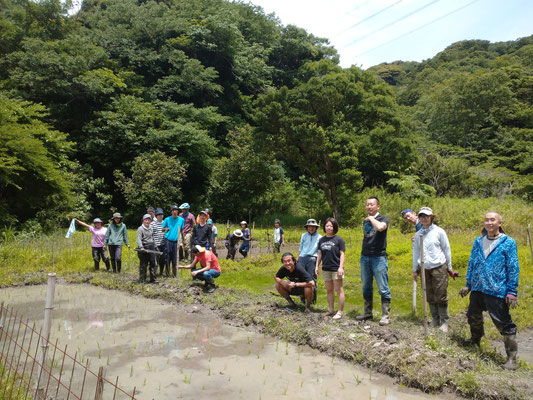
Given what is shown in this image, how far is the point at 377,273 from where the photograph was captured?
6.20 meters

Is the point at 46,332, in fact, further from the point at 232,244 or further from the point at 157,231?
the point at 232,244

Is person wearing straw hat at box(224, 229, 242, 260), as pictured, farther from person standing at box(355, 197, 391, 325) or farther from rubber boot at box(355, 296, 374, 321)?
person standing at box(355, 197, 391, 325)

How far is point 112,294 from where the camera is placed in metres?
9.18

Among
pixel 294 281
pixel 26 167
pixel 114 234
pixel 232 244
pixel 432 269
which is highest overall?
pixel 26 167

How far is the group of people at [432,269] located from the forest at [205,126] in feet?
50.6

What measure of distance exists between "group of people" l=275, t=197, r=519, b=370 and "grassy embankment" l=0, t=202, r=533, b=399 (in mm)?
395

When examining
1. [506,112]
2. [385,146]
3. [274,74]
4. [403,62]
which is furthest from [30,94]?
[403,62]

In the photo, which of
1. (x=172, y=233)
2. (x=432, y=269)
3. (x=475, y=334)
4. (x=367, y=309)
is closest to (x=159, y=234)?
(x=172, y=233)

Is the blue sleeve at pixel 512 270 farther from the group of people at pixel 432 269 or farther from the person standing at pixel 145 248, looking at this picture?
the person standing at pixel 145 248

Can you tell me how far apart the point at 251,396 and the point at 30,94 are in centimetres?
2937

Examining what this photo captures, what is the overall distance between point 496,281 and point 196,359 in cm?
401

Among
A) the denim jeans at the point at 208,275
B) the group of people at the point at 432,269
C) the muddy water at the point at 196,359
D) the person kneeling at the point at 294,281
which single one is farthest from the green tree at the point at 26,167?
the group of people at the point at 432,269

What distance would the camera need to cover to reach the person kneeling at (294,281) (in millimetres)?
6898

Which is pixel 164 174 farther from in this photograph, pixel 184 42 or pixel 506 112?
pixel 506 112
